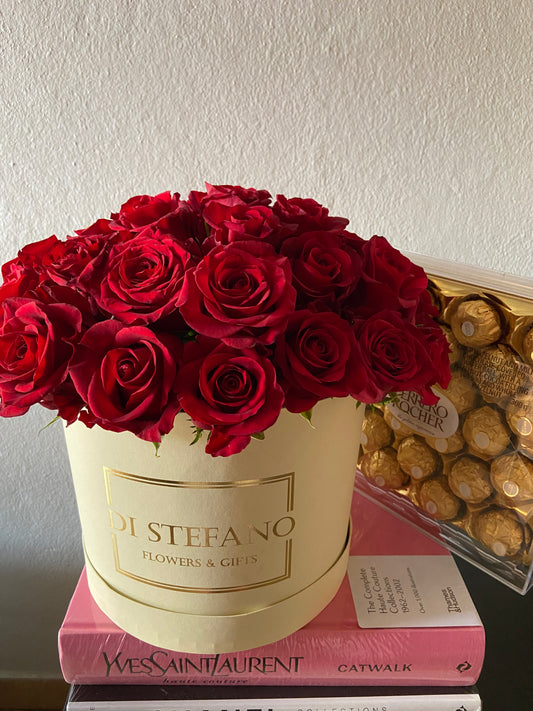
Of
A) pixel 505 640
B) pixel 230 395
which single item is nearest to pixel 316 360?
pixel 230 395

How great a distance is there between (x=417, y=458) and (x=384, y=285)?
0.26m

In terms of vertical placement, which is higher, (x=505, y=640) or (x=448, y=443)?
(x=448, y=443)

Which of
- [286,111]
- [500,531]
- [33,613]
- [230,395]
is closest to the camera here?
[230,395]

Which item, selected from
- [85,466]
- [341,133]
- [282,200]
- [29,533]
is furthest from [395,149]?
[29,533]

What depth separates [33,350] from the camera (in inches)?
14.7

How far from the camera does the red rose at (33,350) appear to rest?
0.37 meters

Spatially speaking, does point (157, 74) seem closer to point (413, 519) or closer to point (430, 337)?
point (430, 337)

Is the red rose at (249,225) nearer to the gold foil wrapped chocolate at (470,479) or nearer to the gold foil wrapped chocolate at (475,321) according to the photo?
the gold foil wrapped chocolate at (475,321)

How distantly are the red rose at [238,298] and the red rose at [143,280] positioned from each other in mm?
19

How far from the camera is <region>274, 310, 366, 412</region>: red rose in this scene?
1.22 feet

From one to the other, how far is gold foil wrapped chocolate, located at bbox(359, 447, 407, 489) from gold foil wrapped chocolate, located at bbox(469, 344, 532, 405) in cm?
15

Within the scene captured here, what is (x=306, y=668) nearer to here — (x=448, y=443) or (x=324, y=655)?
(x=324, y=655)

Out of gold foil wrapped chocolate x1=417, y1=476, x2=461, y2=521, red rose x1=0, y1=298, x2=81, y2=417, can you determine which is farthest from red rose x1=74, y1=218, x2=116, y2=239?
gold foil wrapped chocolate x1=417, y1=476, x2=461, y2=521

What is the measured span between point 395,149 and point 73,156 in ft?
1.38
